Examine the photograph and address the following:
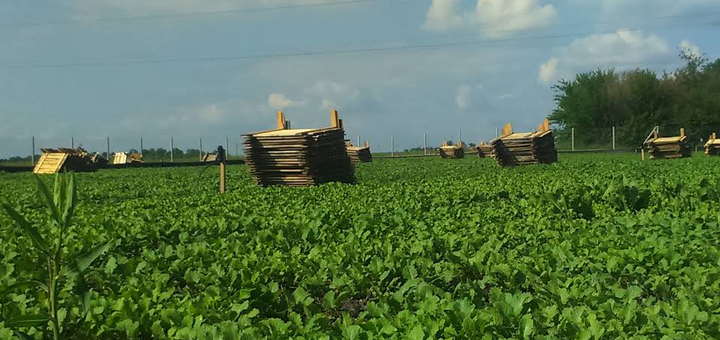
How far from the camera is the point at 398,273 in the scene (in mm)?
4855

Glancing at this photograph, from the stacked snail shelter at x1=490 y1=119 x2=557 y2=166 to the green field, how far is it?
15826 millimetres

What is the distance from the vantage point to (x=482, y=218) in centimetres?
767

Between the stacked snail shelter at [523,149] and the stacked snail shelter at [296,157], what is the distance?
10.4 meters

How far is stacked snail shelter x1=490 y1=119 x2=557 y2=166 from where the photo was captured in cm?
2512

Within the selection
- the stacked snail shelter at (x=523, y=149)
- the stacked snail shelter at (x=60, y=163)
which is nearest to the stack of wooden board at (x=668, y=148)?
the stacked snail shelter at (x=523, y=149)

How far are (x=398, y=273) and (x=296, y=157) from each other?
36.9 ft

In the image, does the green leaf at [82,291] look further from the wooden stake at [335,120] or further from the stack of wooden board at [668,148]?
the stack of wooden board at [668,148]

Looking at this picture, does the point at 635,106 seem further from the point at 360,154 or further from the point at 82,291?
the point at 82,291

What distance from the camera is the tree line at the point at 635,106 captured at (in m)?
62.1

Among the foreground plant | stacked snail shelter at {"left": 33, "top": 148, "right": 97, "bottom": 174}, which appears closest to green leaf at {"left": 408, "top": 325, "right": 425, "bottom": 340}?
the foreground plant

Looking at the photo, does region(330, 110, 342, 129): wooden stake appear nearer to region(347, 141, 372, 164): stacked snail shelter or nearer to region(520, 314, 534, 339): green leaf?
region(520, 314, 534, 339): green leaf

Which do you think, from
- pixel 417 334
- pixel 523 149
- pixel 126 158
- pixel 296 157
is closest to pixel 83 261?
pixel 417 334

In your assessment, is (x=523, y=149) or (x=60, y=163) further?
(x=60, y=163)

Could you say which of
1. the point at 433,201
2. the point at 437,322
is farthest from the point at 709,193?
the point at 437,322
